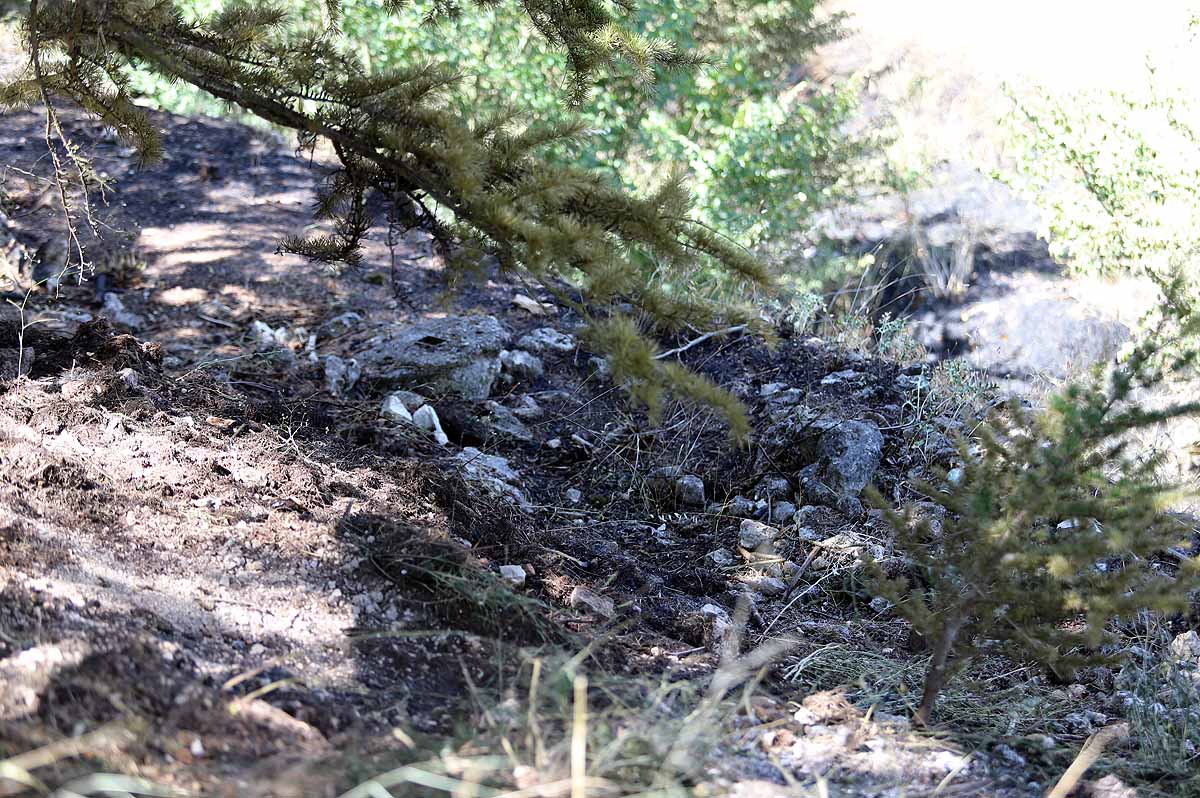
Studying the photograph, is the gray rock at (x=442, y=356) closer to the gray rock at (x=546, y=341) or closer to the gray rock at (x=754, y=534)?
the gray rock at (x=546, y=341)

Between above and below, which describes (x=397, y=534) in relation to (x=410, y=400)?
above

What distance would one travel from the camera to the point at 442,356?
4809 mm

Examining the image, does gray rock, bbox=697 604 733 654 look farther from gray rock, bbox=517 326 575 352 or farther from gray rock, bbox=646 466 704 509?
gray rock, bbox=517 326 575 352

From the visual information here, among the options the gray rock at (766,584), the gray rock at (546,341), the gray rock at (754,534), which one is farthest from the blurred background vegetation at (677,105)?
the gray rock at (766,584)

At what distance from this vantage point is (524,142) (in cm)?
282

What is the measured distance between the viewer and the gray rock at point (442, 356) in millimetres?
4750

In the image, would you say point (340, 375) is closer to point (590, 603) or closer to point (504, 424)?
point (504, 424)

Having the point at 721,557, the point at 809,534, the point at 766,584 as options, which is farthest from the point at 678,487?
the point at 766,584

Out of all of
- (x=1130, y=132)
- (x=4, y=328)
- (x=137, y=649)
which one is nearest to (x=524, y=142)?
(x=137, y=649)

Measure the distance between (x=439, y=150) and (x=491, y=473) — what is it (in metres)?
1.85

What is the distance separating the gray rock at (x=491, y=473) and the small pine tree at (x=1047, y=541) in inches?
67.3

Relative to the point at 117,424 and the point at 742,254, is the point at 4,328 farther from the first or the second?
the point at 742,254

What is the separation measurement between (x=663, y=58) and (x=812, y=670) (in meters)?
2.02

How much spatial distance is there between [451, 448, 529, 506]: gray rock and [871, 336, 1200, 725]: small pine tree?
5.61ft
